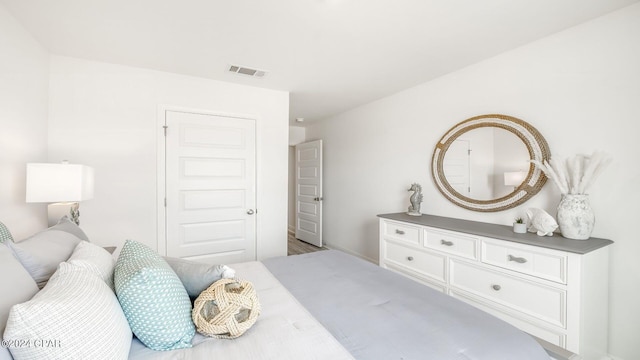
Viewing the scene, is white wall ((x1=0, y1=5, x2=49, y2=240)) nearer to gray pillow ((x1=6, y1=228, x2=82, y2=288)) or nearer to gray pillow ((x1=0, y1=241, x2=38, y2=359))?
gray pillow ((x1=6, y1=228, x2=82, y2=288))

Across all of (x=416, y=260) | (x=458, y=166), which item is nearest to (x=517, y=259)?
(x=416, y=260)

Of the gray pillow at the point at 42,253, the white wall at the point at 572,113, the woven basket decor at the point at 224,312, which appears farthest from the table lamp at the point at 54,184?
the white wall at the point at 572,113

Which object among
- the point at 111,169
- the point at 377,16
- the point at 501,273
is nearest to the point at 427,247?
the point at 501,273

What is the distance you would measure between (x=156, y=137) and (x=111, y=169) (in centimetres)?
51

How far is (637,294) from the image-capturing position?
1773 mm

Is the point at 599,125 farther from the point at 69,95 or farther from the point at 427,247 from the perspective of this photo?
the point at 69,95

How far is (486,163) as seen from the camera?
2637 millimetres

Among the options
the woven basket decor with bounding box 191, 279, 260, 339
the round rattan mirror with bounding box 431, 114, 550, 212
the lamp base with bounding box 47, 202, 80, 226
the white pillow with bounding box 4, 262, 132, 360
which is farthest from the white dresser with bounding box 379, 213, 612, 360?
the lamp base with bounding box 47, 202, 80, 226

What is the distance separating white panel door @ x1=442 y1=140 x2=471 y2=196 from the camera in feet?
9.15

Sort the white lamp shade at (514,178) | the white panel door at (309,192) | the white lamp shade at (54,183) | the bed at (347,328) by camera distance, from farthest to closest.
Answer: the white panel door at (309,192)
the white lamp shade at (514,178)
the white lamp shade at (54,183)
the bed at (347,328)

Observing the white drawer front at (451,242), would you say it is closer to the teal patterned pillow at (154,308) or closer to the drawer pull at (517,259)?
the drawer pull at (517,259)

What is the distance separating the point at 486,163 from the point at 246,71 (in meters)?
2.56

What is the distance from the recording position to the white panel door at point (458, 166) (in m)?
2.79

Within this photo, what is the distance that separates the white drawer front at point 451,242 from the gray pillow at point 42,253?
99.2 inches
